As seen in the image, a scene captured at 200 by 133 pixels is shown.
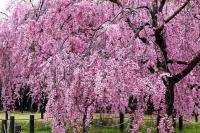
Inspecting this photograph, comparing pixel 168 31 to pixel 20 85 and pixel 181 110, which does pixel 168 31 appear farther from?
pixel 20 85

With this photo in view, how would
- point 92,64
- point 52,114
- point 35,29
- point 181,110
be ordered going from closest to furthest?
point 92,64 → point 52,114 → point 35,29 → point 181,110

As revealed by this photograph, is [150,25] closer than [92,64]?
No

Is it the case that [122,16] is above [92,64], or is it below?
above

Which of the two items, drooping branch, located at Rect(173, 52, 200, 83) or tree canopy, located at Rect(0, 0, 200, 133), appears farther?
drooping branch, located at Rect(173, 52, 200, 83)

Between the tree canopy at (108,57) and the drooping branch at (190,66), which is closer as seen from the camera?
the tree canopy at (108,57)

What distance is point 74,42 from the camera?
27.7 feet

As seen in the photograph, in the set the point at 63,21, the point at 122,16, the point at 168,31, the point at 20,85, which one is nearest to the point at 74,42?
the point at 63,21

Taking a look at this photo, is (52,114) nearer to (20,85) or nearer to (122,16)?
(122,16)

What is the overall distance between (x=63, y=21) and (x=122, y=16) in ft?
3.57

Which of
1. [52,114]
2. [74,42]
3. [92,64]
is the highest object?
[74,42]

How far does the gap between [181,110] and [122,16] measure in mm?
4396

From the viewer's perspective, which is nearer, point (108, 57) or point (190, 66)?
point (108, 57)

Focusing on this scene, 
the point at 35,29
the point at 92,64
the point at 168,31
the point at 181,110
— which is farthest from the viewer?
the point at 181,110

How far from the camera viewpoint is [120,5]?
871 cm
